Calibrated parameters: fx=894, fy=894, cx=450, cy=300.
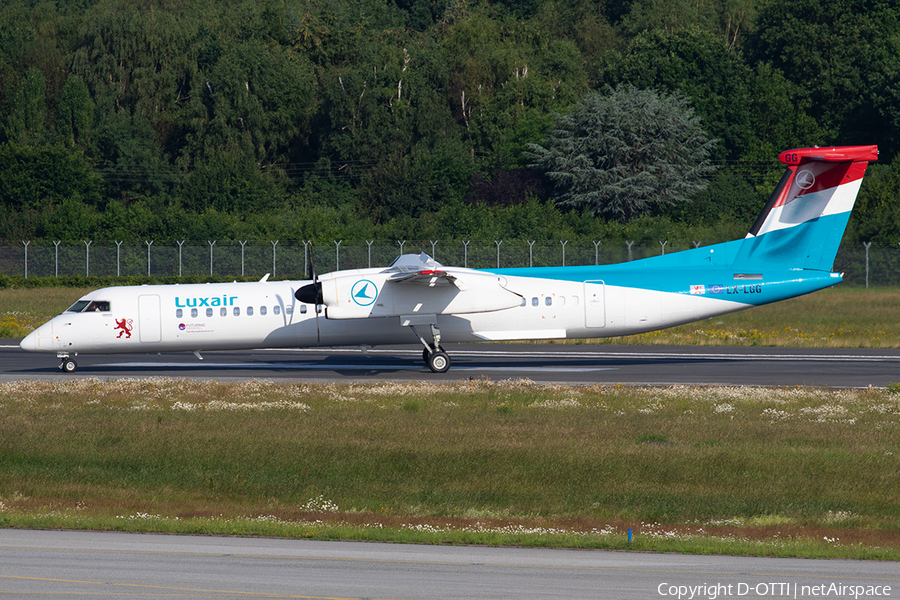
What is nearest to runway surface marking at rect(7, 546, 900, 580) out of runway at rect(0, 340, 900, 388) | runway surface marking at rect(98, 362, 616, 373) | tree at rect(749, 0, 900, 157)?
runway at rect(0, 340, 900, 388)

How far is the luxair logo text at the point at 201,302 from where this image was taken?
25.3 m

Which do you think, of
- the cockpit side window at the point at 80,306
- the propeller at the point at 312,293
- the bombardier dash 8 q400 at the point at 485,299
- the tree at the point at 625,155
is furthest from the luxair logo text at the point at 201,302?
the tree at the point at 625,155

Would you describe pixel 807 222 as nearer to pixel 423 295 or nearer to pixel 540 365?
pixel 540 365

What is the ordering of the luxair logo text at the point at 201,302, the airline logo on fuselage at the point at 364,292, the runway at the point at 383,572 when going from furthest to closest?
the luxair logo text at the point at 201,302 → the airline logo on fuselage at the point at 364,292 → the runway at the point at 383,572

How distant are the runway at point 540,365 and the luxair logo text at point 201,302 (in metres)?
2.17

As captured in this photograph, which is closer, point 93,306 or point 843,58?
point 93,306

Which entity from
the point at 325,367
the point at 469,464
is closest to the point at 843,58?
the point at 325,367

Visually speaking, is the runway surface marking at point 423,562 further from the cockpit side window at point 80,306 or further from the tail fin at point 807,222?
the tail fin at point 807,222

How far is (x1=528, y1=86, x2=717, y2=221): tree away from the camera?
64.0 metres

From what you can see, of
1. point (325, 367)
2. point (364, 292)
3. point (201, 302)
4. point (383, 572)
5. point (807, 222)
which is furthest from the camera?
point (325, 367)

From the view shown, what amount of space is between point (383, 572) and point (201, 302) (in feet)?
56.6

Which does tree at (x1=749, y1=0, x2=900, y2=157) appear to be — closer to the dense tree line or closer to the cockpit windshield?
the dense tree line

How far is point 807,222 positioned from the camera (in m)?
26.2

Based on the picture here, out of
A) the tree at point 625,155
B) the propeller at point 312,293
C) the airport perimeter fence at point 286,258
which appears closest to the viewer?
the propeller at point 312,293
